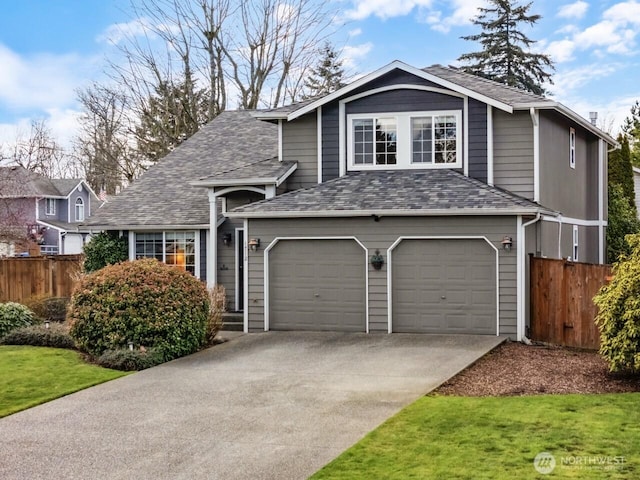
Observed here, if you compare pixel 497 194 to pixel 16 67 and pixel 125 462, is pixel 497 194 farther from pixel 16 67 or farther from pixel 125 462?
pixel 16 67

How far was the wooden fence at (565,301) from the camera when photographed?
14.0 meters

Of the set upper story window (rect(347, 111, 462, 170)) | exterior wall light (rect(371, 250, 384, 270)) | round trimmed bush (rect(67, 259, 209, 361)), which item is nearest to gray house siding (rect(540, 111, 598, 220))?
upper story window (rect(347, 111, 462, 170))

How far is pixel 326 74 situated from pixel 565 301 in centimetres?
2898

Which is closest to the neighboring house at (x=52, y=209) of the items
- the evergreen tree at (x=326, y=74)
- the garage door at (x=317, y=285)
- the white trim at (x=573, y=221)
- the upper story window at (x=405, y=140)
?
the evergreen tree at (x=326, y=74)

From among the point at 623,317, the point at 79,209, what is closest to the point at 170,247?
the point at 623,317

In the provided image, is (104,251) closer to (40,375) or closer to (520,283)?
(40,375)

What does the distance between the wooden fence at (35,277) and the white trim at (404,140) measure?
30.2 feet

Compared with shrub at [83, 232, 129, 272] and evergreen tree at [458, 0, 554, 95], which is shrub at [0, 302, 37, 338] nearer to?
shrub at [83, 232, 129, 272]

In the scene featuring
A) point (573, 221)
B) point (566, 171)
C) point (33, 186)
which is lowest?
point (573, 221)

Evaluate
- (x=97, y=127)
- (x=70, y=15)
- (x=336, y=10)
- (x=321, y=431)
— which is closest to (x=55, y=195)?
(x=97, y=127)

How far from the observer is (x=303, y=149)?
18.1 meters

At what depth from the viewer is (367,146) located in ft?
57.7

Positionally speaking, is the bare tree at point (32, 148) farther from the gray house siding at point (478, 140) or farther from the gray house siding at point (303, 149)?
the gray house siding at point (478, 140)

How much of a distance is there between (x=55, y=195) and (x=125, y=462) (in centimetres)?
3916
